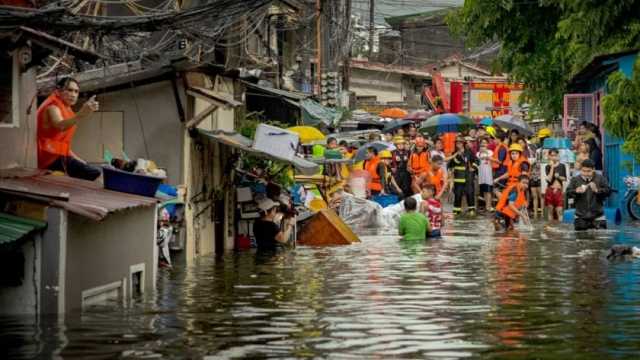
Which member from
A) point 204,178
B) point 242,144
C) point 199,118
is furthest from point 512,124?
point 199,118

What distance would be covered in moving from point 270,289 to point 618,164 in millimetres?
18975

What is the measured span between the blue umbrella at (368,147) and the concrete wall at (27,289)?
85.0 ft

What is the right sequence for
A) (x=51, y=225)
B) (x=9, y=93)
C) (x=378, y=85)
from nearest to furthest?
(x=51, y=225), (x=9, y=93), (x=378, y=85)

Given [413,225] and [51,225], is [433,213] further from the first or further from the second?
[51,225]

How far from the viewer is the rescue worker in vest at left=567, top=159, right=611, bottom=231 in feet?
96.1

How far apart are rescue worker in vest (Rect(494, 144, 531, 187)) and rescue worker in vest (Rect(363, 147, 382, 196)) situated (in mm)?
3273

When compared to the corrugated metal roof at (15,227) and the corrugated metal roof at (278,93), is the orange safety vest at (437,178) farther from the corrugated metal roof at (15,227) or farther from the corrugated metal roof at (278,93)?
the corrugated metal roof at (15,227)

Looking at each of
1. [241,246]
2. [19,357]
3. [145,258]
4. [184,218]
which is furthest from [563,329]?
[241,246]

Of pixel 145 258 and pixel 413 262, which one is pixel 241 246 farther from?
pixel 145 258

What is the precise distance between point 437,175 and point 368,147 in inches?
167

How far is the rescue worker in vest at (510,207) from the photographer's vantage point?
31.8m

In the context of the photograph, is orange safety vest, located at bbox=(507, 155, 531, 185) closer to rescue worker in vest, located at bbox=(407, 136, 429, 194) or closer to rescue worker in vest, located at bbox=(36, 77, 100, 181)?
rescue worker in vest, located at bbox=(407, 136, 429, 194)

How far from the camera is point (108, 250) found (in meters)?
17.9

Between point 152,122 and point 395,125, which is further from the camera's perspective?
point 395,125
